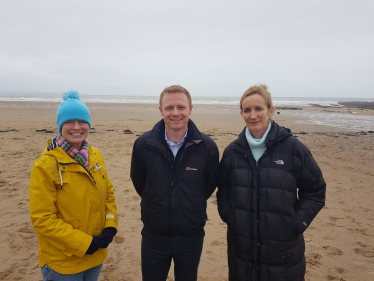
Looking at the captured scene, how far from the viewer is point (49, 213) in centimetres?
196

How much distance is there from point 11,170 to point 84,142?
5.78m

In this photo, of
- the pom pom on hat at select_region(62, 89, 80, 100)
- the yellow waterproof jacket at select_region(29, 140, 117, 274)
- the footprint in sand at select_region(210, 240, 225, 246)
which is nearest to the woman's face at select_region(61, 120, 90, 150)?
the yellow waterproof jacket at select_region(29, 140, 117, 274)

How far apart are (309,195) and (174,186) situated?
1.24 metres

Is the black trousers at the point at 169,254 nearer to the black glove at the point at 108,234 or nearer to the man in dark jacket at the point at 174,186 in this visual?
the man in dark jacket at the point at 174,186

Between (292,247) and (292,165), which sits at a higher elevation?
(292,165)

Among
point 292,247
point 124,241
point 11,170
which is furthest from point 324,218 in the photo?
point 11,170

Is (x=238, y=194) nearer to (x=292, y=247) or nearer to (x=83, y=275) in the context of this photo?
(x=292, y=247)

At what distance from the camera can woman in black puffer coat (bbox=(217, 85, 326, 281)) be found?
84.2 inches

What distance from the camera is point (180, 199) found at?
2.26 meters

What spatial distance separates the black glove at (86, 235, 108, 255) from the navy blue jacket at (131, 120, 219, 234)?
1.42 ft

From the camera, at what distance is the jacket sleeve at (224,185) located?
2389 mm

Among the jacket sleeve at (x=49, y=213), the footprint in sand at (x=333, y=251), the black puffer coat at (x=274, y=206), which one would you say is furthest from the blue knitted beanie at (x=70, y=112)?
the footprint in sand at (x=333, y=251)

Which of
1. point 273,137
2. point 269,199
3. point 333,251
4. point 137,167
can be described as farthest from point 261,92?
point 333,251

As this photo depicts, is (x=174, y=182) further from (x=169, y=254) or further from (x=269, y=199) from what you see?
(x=269, y=199)
